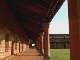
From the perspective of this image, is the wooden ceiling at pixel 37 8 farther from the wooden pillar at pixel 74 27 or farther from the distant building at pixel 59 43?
the distant building at pixel 59 43

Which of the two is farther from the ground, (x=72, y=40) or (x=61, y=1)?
(x=61, y=1)

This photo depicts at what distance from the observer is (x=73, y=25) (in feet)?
11.0

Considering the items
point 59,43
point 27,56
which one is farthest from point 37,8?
point 59,43

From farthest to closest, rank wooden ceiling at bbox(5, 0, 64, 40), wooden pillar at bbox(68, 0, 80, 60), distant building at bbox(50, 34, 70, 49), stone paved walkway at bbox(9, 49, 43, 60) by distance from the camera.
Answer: distant building at bbox(50, 34, 70, 49) → stone paved walkway at bbox(9, 49, 43, 60) → wooden ceiling at bbox(5, 0, 64, 40) → wooden pillar at bbox(68, 0, 80, 60)

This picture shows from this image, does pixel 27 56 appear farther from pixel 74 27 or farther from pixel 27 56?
pixel 74 27

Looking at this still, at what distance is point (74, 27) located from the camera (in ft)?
10.9

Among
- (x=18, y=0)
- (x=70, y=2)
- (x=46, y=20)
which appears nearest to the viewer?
(x=70, y=2)

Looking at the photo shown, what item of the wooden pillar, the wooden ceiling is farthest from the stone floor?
the wooden pillar

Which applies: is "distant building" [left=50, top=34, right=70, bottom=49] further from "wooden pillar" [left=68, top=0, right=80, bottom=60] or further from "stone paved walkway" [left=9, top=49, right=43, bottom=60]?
"wooden pillar" [left=68, top=0, right=80, bottom=60]

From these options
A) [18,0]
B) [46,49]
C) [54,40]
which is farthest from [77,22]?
[54,40]

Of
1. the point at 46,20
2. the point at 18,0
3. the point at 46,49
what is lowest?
the point at 46,49

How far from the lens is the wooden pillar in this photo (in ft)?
10.5

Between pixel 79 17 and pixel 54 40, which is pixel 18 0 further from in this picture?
pixel 54 40

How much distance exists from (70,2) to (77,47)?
82cm
